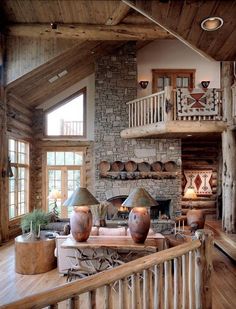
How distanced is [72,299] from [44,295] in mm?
207

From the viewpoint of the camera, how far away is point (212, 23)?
2.27 meters

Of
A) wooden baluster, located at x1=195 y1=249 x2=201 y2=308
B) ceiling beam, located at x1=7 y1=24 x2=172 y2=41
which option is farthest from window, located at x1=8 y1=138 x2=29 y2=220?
wooden baluster, located at x1=195 y1=249 x2=201 y2=308

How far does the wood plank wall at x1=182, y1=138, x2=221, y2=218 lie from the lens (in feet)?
35.8

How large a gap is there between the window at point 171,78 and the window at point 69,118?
96.9 inches

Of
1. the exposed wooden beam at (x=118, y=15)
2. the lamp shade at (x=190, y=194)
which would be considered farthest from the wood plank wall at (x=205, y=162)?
the exposed wooden beam at (x=118, y=15)

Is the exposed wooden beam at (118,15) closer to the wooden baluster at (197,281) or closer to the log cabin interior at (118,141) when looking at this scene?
the log cabin interior at (118,141)

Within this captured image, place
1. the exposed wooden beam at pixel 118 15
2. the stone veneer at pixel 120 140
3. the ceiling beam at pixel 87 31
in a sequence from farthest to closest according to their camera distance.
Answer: the stone veneer at pixel 120 140 < the ceiling beam at pixel 87 31 < the exposed wooden beam at pixel 118 15

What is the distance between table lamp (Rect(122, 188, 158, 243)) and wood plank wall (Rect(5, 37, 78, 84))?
14.7 ft

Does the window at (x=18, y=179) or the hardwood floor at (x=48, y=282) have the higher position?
the window at (x=18, y=179)

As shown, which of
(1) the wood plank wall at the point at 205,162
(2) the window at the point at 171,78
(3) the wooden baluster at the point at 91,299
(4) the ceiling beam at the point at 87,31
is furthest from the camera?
(1) the wood plank wall at the point at 205,162

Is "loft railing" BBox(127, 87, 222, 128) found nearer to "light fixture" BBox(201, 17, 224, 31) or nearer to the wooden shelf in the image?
the wooden shelf

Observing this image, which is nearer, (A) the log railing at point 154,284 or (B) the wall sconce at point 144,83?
(A) the log railing at point 154,284

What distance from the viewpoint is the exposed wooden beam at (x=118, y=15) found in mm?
6458

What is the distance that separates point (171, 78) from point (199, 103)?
9.02ft
